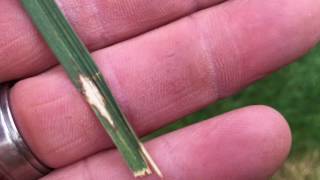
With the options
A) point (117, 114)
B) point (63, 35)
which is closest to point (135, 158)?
point (117, 114)

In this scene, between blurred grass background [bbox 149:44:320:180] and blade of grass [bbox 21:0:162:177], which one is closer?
blade of grass [bbox 21:0:162:177]

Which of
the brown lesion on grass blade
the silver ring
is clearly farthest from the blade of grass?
the silver ring

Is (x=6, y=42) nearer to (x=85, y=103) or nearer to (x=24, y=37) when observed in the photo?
(x=24, y=37)

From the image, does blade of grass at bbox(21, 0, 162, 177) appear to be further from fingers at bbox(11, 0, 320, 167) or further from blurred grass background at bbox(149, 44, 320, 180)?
blurred grass background at bbox(149, 44, 320, 180)

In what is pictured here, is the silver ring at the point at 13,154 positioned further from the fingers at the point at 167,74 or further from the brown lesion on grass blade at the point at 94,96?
the brown lesion on grass blade at the point at 94,96

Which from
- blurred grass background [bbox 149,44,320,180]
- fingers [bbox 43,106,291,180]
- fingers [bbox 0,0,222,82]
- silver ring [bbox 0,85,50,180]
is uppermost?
fingers [bbox 0,0,222,82]

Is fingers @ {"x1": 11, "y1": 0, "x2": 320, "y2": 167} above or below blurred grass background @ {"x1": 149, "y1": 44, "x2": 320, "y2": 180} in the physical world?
above

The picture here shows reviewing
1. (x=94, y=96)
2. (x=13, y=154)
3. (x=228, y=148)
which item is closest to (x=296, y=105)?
(x=228, y=148)
